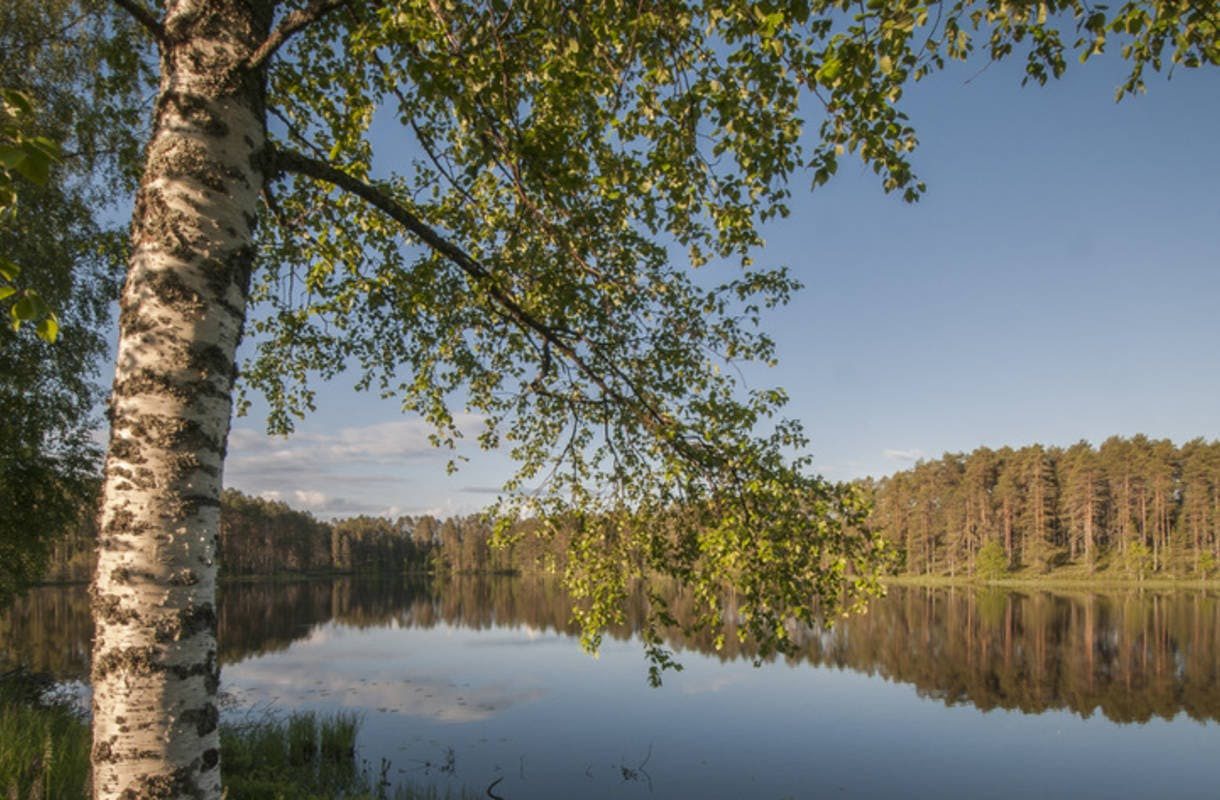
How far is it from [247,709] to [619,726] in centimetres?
1212

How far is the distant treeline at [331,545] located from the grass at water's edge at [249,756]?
216 feet

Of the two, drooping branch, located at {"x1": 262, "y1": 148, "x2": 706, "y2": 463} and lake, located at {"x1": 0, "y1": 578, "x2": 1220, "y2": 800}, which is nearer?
drooping branch, located at {"x1": 262, "y1": 148, "x2": 706, "y2": 463}

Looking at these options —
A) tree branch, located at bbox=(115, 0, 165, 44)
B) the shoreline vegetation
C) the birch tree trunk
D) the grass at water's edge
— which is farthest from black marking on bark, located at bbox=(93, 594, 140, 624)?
the shoreline vegetation

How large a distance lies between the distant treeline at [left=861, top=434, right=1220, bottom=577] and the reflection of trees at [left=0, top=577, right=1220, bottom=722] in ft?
77.3

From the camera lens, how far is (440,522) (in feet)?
656

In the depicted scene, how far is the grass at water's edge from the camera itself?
8.13m

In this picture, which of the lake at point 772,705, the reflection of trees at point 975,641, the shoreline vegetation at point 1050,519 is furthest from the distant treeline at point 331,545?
the lake at point 772,705

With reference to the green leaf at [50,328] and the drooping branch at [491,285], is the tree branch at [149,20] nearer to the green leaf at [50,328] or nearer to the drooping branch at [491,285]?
the drooping branch at [491,285]

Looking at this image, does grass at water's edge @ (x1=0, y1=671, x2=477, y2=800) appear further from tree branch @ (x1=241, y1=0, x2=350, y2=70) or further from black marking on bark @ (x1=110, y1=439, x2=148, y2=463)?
tree branch @ (x1=241, y1=0, x2=350, y2=70)

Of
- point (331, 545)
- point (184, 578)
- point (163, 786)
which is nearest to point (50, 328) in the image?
point (184, 578)

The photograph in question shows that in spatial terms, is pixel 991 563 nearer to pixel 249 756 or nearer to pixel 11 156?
pixel 249 756

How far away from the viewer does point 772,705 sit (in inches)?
919

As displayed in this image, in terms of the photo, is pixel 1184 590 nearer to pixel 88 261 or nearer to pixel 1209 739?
pixel 1209 739

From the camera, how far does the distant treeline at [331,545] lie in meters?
112
